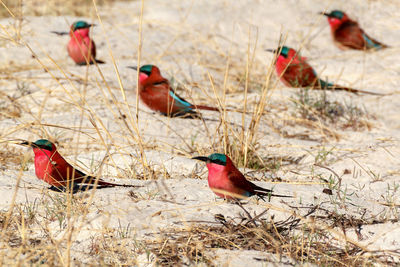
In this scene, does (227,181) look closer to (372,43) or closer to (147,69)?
(147,69)

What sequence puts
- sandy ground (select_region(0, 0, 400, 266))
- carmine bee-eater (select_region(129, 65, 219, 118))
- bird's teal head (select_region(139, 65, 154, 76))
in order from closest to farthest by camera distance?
sandy ground (select_region(0, 0, 400, 266))
carmine bee-eater (select_region(129, 65, 219, 118))
bird's teal head (select_region(139, 65, 154, 76))

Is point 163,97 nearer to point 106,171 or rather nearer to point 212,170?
point 106,171

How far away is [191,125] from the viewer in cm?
425

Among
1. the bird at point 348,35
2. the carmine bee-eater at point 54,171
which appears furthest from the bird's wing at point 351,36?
the carmine bee-eater at point 54,171

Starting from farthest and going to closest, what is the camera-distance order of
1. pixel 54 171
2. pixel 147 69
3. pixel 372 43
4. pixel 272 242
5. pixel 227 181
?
1. pixel 372 43
2. pixel 147 69
3. pixel 54 171
4. pixel 227 181
5. pixel 272 242

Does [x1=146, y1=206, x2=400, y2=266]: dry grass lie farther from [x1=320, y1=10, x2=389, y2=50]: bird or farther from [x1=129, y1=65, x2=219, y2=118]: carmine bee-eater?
[x1=320, y1=10, x2=389, y2=50]: bird

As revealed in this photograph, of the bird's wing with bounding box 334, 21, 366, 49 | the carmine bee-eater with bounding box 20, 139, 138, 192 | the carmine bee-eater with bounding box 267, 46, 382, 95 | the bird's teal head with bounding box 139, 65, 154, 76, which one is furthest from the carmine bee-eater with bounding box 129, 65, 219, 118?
the bird's wing with bounding box 334, 21, 366, 49

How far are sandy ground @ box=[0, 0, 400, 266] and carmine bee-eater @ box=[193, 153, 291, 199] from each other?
0.07 metres

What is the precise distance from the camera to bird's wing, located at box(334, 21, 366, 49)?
242 inches

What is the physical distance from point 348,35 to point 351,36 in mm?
35

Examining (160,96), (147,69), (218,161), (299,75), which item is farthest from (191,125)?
(218,161)

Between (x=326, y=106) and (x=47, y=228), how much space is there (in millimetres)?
2810

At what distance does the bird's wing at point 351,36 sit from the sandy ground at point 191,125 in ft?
0.75

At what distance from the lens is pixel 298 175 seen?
3.32m
